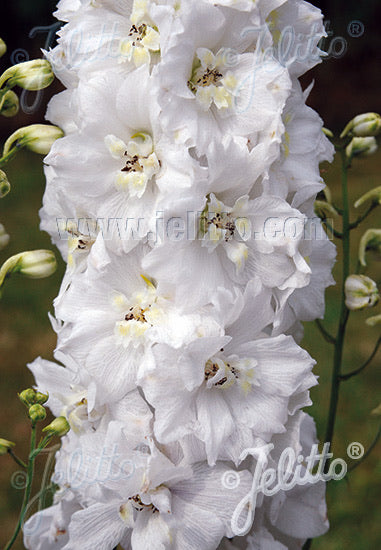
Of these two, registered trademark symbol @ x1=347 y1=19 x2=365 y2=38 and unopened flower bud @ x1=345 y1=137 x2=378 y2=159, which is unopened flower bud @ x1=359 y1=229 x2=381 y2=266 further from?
registered trademark symbol @ x1=347 y1=19 x2=365 y2=38

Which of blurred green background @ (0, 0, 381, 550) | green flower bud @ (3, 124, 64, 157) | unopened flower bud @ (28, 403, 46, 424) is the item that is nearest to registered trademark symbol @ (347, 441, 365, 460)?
blurred green background @ (0, 0, 381, 550)

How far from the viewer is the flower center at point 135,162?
824 mm

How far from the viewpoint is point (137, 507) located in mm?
867

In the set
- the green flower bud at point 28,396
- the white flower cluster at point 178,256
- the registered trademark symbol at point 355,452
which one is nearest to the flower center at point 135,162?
the white flower cluster at point 178,256

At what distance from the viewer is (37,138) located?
34.7 inches

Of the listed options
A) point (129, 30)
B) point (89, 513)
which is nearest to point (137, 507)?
point (89, 513)

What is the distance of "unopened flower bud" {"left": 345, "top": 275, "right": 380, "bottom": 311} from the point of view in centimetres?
108

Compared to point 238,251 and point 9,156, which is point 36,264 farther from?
point 238,251

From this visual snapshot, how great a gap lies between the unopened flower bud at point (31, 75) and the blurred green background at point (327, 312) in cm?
22

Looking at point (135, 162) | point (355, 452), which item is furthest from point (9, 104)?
point (355, 452)

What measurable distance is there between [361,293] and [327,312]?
1707 mm

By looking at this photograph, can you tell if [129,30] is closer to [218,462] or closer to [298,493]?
[218,462]

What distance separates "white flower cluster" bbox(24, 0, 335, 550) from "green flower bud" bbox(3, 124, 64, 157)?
0.03m

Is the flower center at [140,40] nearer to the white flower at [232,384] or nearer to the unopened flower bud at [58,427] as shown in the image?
the white flower at [232,384]
